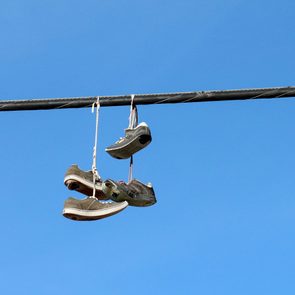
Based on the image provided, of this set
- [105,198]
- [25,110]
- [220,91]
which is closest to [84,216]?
[105,198]

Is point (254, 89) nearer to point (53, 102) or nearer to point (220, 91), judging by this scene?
point (220, 91)

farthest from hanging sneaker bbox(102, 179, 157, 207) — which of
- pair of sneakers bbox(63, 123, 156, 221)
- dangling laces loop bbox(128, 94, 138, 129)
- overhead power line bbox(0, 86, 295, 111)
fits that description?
overhead power line bbox(0, 86, 295, 111)

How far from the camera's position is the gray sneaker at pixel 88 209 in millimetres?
7414

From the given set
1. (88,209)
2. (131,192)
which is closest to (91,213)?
(88,209)

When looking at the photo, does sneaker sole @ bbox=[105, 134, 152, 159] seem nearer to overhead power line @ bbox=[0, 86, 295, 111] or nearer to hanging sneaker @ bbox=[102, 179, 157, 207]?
hanging sneaker @ bbox=[102, 179, 157, 207]

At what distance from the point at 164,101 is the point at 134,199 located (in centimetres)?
149

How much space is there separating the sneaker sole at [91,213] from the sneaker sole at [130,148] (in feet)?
1.44

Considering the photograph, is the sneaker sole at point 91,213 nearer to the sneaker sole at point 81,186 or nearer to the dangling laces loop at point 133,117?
the sneaker sole at point 81,186

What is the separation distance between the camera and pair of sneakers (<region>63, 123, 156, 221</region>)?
24.3 feet

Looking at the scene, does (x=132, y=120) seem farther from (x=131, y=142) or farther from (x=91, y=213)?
(x=91, y=213)

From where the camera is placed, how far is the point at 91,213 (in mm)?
7496

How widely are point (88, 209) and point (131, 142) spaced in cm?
73

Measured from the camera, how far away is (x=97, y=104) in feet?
21.8

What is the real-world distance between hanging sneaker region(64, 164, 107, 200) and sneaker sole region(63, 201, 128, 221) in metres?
0.38
